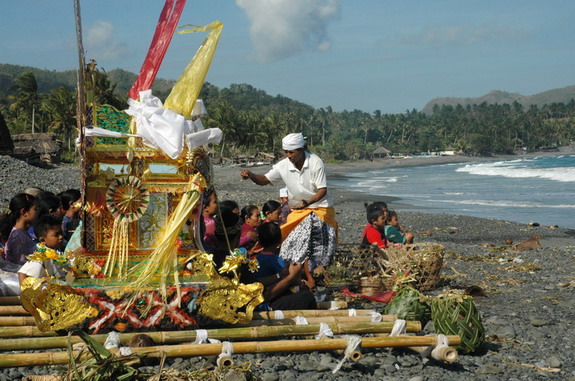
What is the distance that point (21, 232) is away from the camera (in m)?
7.12

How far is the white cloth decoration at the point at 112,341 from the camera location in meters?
4.80

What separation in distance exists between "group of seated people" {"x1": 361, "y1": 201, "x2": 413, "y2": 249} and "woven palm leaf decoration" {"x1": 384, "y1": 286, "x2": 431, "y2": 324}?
2.37 metres

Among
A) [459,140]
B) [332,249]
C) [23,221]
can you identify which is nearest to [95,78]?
[23,221]

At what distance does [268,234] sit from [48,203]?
3.27 m

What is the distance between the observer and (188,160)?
573cm

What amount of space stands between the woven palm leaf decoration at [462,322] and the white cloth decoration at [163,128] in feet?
8.88

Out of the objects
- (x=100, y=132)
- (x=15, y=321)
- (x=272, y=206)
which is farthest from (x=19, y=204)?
(x=272, y=206)

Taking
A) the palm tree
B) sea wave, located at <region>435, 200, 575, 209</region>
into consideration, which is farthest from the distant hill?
sea wave, located at <region>435, 200, 575, 209</region>

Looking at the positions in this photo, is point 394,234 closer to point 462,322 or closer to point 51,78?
point 462,322

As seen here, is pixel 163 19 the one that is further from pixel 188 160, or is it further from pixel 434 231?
pixel 434 231

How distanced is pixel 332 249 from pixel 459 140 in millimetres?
113112

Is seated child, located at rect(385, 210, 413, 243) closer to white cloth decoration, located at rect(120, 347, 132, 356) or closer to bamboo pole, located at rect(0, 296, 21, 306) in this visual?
bamboo pole, located at rect(0, 296, 21, 306)

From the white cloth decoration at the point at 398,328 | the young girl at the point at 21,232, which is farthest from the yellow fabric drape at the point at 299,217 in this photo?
the young girl at the point at 21,232

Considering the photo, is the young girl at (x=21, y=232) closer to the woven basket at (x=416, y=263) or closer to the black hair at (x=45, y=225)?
the black hair at (x=45, y=225)
